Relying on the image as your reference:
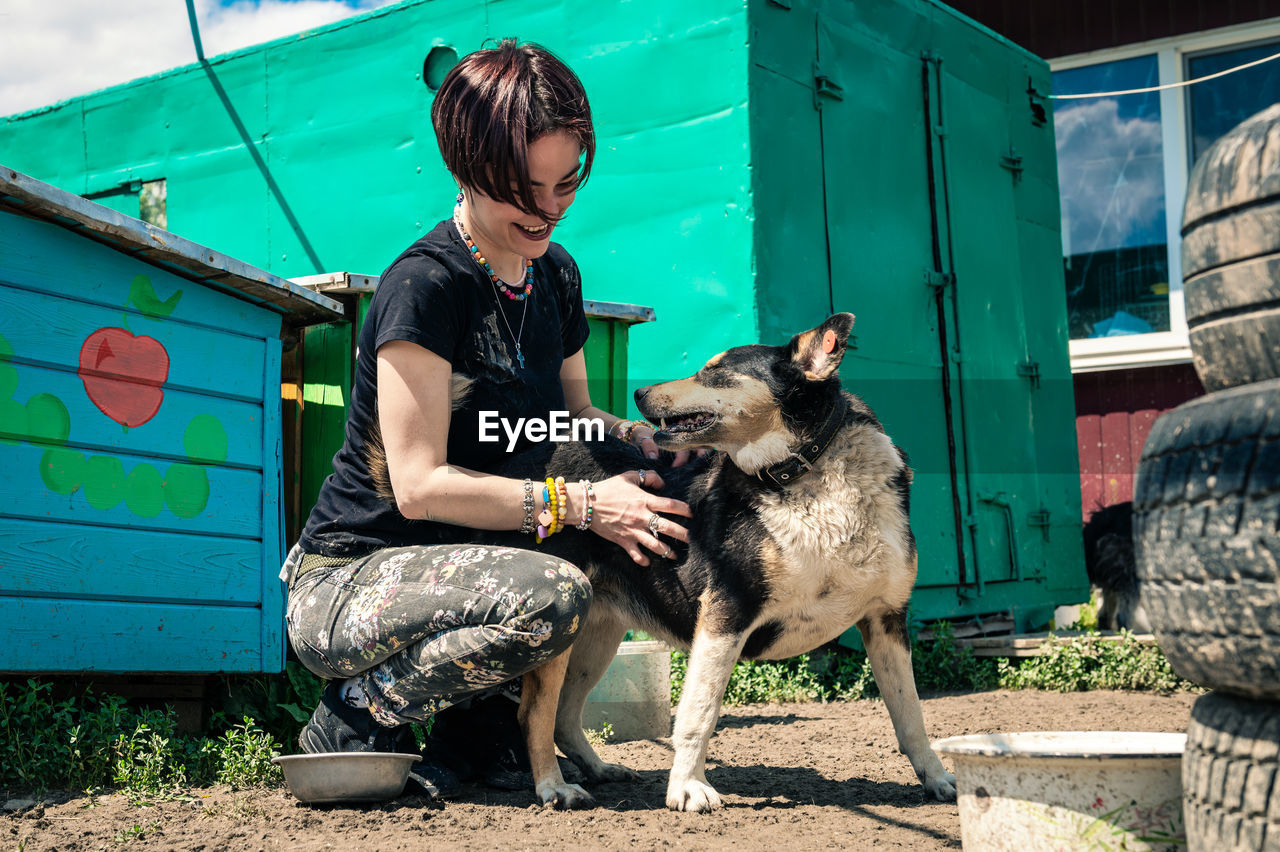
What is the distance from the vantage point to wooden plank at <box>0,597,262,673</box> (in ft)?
10.5

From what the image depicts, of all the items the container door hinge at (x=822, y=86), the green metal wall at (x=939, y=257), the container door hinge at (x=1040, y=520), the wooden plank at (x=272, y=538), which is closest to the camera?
the wooden plank at (x=272, y=538)

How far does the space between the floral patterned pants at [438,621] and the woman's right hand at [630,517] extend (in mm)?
155

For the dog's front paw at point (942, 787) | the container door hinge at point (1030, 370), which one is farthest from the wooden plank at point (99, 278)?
the container door hinge at point (1030, 370)

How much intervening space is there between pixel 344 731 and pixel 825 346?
5.51ft

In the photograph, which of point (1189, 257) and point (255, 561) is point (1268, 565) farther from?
point (255, 561)

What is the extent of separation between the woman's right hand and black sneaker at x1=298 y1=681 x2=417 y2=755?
799mm

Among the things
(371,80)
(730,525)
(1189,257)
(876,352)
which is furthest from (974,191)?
(1189,257)

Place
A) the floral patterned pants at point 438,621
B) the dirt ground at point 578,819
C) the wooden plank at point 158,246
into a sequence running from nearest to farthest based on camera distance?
the dirt ground at point 578,819 < the floral patterned pants at point 438,621 < the wooden plank at point 158,246

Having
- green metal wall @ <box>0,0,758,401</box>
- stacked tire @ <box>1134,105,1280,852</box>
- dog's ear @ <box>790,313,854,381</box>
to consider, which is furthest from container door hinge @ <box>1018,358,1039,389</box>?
stacked tire @ <box>1134,105,1280,852</box>

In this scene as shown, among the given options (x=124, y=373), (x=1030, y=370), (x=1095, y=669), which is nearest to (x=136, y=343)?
(x=124, y=373)

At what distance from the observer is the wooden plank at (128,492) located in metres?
3.25

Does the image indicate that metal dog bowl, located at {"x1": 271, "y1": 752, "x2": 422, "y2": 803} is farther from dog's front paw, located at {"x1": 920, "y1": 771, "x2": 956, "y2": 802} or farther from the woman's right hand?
dog's front paw, located at {"x1": 920, "y1": 771, "x2": 956, "y2": 802}

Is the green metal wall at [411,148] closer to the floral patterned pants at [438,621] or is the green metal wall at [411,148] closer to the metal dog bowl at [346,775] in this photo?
the floral patterned pants at [438,621]

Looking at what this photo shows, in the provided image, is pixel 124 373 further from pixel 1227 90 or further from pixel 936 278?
pixel 1227 90
